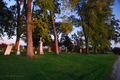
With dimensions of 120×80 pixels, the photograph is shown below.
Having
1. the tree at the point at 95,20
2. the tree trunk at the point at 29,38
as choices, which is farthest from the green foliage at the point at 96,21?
the tree trunk at the point at 29,38

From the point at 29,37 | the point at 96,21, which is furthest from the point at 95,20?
the point at 29,37

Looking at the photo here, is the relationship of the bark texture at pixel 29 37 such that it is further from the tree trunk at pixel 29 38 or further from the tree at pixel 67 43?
the tree at pixel 67 43

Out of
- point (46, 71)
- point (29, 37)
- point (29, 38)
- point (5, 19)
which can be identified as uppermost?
point (5, 19)

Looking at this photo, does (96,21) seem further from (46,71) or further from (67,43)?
(46,71)

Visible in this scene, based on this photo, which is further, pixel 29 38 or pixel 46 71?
pixel 29 38

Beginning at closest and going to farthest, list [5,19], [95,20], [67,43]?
1. [5,19]
2. [95,20]
3. [67,43]

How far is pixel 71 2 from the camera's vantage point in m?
12.9

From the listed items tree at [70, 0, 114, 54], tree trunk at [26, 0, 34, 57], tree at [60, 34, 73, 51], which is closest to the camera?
tree trunk at [26, 0, 34, 57]

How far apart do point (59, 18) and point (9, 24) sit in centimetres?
812

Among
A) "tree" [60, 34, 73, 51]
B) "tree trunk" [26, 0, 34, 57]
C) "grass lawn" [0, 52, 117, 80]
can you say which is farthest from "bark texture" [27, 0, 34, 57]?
"tree" [60, 34, 73, 51]

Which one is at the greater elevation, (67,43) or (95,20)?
(95,20)

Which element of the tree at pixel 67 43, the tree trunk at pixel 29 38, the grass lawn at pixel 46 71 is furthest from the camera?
the tree at pixel 67 43

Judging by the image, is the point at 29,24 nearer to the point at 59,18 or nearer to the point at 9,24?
the point at 59,18

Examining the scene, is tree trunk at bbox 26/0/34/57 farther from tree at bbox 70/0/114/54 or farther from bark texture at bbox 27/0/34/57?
tree at bbox 70/0/114/54
